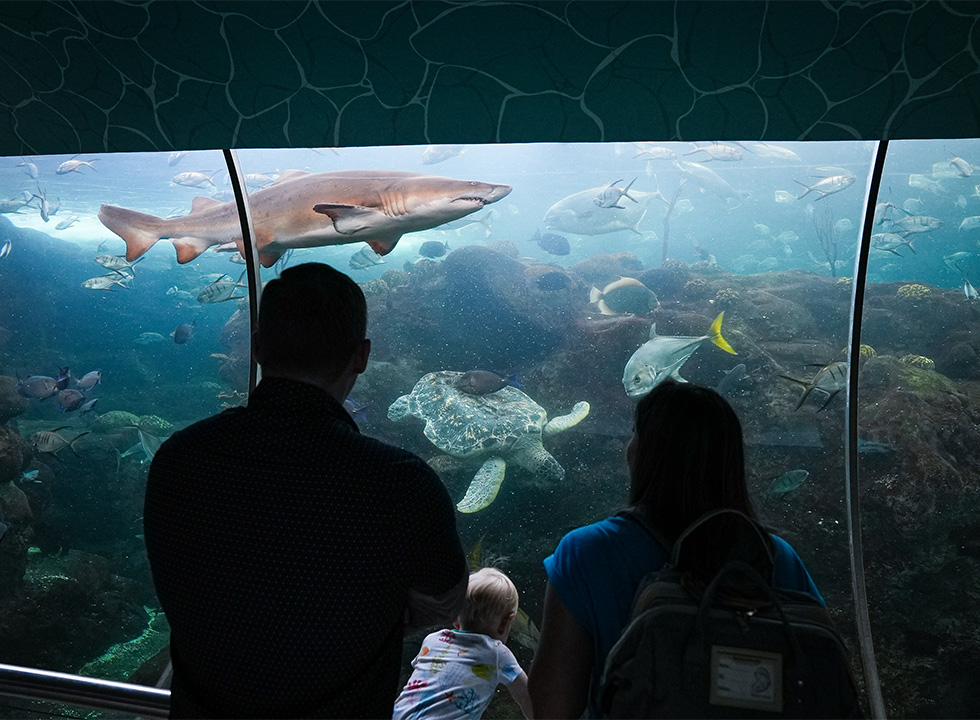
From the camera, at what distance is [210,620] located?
941 mm

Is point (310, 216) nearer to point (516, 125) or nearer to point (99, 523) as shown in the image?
point (516, 125)

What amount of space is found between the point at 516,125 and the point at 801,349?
6612 mm

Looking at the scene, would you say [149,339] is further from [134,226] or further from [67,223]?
[134,226]

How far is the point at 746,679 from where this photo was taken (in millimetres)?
874

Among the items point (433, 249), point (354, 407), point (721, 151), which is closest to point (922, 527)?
point (354, 407)

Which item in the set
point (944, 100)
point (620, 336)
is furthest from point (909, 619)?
point (944, 100)

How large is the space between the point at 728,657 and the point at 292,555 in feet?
2.04

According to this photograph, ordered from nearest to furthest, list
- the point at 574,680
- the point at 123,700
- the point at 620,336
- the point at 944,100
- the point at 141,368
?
the point at 574,680 < the point at 123,700 < the point at 944,100 < the point at 620,336 < the point at 141,368

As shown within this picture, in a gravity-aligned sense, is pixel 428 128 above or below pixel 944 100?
below

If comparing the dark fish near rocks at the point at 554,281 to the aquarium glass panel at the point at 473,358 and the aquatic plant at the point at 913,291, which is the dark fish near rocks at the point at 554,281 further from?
the aquatic plant at the point at 913,291

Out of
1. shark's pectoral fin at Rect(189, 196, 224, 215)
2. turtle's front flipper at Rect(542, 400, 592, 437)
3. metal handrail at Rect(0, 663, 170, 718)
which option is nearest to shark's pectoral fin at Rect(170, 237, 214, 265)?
shark's pectoral fin at Rect(189, 196, 224, 215)

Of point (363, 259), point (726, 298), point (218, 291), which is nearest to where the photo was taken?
point (218, 291)

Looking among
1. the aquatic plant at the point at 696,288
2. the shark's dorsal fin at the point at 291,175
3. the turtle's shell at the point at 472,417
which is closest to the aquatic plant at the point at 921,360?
the aquatic plant at the point at 696,288

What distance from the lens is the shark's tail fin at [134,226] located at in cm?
292
